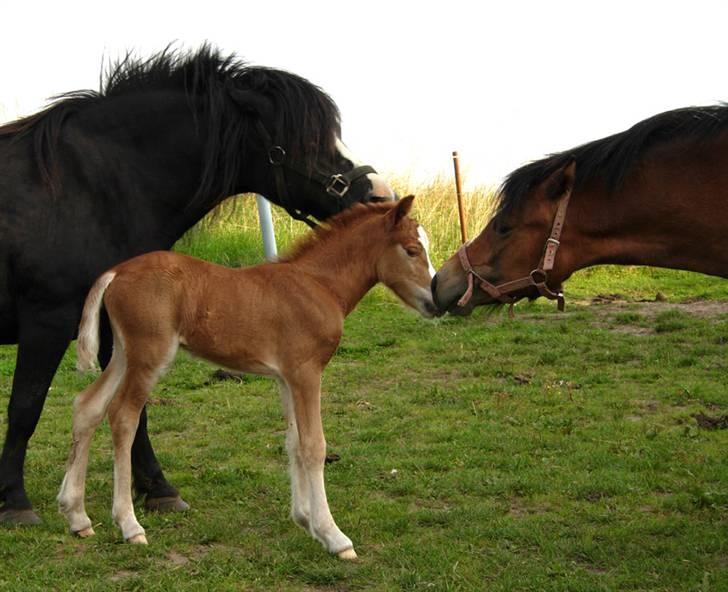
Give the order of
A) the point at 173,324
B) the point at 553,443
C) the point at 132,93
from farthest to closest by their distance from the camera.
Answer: the point at 553,443 → the point at 132,93 → the point at 173,324

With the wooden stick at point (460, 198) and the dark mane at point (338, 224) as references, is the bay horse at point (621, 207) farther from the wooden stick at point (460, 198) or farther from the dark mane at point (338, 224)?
the wooden stick at point (460, 198)

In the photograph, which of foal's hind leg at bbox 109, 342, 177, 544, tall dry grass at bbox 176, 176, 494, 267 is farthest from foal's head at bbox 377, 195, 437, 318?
tall dry grass at bbox 176, 176, 494, 267

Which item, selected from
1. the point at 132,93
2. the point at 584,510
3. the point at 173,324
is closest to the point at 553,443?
the point at 584,510

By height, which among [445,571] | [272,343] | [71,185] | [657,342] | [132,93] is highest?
[132,93]

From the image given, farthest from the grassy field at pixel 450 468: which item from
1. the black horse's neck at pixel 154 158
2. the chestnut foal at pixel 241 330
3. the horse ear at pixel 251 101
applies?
the horse ear at pixel 251 101

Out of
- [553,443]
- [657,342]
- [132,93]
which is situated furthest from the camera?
[657,342]

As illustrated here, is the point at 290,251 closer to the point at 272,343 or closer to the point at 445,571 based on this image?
the point at 272,343

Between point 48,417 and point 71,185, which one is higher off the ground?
point 71,185

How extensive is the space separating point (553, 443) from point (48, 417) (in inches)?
139

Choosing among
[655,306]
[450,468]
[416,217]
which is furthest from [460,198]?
[450,468]

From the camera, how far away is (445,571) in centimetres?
446

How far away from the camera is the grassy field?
4539mm

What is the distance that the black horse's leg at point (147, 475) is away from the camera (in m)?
5.40

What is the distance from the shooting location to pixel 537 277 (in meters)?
4.71
